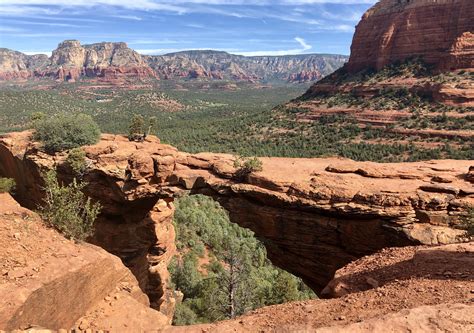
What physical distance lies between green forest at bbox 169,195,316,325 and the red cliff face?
7461 centimetres

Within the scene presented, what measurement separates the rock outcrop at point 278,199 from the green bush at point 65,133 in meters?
0.75

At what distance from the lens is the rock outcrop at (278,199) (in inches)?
590

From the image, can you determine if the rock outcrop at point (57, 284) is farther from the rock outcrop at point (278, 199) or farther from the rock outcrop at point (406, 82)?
the rock outcrop at point (406, 82)

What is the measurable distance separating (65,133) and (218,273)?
Answer: 16.6 metres

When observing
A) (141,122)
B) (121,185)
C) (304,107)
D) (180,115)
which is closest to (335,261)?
(121,185)

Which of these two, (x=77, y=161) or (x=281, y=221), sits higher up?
(x=77, y=161)

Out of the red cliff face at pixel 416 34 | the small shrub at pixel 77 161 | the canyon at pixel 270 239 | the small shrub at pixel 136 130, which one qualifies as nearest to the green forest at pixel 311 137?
the red cliff face at pixel 416 34

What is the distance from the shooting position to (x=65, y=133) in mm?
22641

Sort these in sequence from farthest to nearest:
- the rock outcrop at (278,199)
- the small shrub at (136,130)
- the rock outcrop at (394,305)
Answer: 1. the small shrub at (136,130)
2. the rock outcrop at (278,199)
3. the rock outcrop at (394,305)

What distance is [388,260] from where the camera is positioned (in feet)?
40.8

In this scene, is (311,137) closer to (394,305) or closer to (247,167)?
(247,167)

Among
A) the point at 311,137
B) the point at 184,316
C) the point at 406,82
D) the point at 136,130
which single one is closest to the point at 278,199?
the point at 184,316

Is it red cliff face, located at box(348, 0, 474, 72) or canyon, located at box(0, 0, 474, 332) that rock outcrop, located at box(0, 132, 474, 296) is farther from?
red cliff face, located at box(348, 0, 474, 72)

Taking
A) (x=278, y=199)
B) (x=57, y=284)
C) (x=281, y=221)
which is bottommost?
(x=281, y=221)
